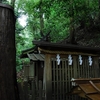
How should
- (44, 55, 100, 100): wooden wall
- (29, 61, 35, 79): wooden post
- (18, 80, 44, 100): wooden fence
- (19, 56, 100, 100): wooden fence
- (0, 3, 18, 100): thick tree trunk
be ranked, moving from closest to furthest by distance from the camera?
(0, 3, 18, 100): thick tree trunk < (18, 80, 44, 100): wooden fence < (44, 55, 100, 100): wooden wall < (19, 56, 100, 100): wooden fence < (29, 61, 35, 79): wooden post

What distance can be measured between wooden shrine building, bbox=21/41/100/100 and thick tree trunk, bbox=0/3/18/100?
336 centimetres

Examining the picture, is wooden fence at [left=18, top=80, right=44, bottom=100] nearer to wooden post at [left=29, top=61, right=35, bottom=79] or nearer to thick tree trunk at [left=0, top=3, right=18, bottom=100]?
thick tree trunk at [left=0, top=3, right=18, bottom=100]

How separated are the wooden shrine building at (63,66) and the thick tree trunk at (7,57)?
11.0ft

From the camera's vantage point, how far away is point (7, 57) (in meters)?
3.79

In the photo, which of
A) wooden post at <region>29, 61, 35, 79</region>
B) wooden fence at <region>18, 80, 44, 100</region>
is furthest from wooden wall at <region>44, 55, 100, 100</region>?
wooden post at <region>29, 61, 35, 79</region>

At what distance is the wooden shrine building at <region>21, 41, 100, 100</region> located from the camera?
763 centimetres

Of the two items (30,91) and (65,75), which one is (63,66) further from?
(30,91)

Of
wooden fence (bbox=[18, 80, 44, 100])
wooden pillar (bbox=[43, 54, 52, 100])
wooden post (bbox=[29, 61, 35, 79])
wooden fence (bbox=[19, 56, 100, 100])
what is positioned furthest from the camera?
wooden post (bbox=[29, 61, 35, 79])

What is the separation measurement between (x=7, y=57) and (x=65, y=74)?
4804 millimetres

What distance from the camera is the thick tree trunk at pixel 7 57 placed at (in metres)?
3.70

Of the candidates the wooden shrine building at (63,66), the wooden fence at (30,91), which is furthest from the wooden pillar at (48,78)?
the wooden fence at (30,91)

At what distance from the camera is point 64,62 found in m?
8.27

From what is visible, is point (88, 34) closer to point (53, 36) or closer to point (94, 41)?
point (94, 41)

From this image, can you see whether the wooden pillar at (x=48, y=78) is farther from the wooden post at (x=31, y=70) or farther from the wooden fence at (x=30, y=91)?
the wooden post at (x=31, y=70)
